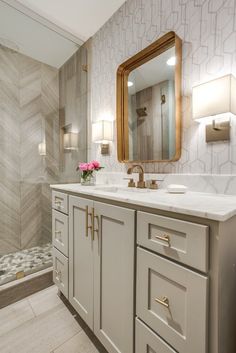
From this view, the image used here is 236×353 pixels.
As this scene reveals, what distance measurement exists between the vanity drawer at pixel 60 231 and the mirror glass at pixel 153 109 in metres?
0.72

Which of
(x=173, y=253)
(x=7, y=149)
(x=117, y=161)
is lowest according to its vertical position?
(x=173, y=253)

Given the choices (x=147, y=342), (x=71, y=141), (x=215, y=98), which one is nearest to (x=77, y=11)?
(x=71, y=141)

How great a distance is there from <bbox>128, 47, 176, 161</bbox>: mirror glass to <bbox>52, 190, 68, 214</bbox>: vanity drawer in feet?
2.04

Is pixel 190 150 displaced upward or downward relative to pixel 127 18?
downward

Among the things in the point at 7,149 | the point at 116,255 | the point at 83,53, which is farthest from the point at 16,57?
the point at 116,255

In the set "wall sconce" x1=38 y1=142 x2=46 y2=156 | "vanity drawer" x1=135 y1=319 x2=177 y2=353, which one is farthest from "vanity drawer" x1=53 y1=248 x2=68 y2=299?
"wall sconce" x1=38 y1=142 x2=46 y2=156

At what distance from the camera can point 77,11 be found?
1.72 m

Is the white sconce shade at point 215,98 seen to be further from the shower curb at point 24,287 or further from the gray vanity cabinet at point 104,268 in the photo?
the shower curb at point 24,287

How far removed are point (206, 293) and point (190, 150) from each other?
2.62ft

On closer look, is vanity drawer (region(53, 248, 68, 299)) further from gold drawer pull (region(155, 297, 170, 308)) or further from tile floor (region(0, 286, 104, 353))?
gold drawer pull (region(155, 297, 170, 308))

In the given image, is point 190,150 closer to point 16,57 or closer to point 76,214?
point 76,214

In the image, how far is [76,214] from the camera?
3.91ft

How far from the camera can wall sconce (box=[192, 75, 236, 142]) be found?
35.6 inches

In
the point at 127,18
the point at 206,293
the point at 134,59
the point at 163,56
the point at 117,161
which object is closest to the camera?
the point at 206,293
